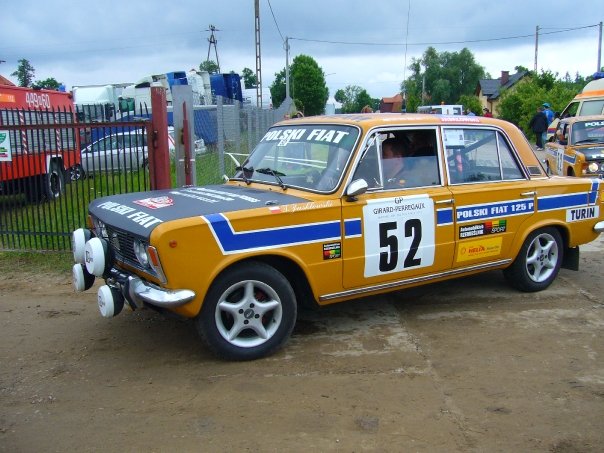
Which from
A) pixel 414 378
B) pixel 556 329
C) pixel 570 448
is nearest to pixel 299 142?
pixel 414 378

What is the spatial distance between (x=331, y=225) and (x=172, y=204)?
1241 millimetres

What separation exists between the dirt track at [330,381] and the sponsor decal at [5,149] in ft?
8.68

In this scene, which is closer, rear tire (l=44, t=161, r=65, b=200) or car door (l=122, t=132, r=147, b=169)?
car door (l=122, t=132, r=147, b=169)

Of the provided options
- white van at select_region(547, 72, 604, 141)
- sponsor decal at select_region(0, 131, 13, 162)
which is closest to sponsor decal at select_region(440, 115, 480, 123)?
sponsor decal at select_region(0, 131, 13, 162)

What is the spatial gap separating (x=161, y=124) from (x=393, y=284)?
408 centimetres

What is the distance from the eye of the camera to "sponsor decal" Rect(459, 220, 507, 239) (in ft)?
17.5

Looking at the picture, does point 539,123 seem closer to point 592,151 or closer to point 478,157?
point 592,151

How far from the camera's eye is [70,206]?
8.30 m

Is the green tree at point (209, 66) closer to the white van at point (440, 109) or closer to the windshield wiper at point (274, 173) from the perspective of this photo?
the white van at point (440, 109)

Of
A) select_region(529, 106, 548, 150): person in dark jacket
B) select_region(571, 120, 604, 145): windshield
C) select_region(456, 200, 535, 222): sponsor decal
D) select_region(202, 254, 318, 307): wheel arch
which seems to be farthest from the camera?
select_region(529, 106, 548, 150): person in dark jacket

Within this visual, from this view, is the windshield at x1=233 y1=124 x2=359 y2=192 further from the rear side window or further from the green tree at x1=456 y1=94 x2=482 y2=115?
the green tree at x1=456 y1=94 x2=482 y2=115

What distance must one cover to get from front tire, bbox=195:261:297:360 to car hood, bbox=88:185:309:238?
0.50 metres

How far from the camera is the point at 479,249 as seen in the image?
18.0 ft

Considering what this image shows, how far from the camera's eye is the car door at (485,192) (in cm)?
536
